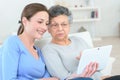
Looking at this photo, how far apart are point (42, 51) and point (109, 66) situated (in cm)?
71

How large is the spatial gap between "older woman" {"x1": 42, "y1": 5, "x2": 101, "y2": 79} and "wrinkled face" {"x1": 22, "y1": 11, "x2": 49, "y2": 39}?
0.43 feet

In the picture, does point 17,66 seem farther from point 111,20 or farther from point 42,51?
point 111,20

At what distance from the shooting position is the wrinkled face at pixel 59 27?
1709mm

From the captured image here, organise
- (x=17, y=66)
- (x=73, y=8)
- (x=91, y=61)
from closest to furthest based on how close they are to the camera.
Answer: (x=17, y=66) → (x=91, y=61) → (x=73, y=8)

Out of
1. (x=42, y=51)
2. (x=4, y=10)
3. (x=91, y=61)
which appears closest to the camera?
(x=91, y=61)

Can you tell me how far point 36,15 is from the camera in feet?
5.13

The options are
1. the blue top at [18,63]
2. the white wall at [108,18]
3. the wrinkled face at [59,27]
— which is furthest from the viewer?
the white wall at [108,18]

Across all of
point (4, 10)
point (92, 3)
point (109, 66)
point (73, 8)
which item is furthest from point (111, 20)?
point (109, 66)

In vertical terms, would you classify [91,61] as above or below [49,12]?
below

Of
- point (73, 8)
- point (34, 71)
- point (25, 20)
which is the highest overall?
point (25, 20)

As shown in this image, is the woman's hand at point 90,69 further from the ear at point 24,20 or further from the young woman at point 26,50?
the ear at point 24,20

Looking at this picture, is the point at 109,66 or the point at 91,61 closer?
the point at 91,61

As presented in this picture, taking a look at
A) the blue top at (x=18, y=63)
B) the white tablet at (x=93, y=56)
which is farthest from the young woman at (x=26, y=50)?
the white tablet at (x=93, y=56)

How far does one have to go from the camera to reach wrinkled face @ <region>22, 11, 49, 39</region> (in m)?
1.56
